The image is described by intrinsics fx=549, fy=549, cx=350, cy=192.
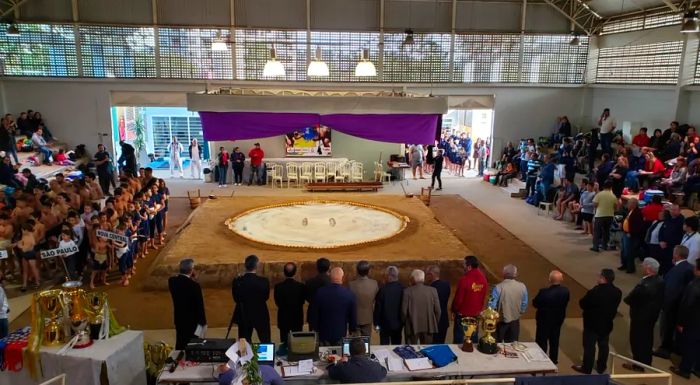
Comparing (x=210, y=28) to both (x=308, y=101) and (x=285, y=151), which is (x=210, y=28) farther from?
(x=308, y=101)

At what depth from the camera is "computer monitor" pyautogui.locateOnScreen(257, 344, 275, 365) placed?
487 cm

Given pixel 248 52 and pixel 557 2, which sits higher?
pixel 557 2

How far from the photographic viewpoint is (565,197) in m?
13.5

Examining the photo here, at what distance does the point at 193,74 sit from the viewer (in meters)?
17.9

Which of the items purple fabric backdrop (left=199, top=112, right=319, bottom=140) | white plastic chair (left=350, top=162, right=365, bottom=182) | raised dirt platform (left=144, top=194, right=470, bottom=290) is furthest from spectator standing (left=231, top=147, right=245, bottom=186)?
purple fabric backdrop (left=199, top=112, right=319, bottom=140)

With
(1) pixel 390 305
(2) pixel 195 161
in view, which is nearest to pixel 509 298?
(1) pixel 390 305

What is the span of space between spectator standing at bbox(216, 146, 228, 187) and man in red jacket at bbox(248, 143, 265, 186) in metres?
0.78

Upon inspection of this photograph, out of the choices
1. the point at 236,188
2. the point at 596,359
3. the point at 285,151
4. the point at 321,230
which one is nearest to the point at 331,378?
the point at 596,359

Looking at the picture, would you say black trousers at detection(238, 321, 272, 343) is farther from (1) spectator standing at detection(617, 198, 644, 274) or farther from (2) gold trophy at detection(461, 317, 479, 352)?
(1) spectator standing at detection(617, 198, 644, 274)

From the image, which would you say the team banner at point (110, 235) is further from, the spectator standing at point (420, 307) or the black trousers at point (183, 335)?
the spectator standing at point (420, 307)

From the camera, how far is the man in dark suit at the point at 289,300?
623 centimetres

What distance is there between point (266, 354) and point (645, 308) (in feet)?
14.6

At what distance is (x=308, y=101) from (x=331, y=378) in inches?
165

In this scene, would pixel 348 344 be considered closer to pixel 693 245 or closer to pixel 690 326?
pixel 690 326
